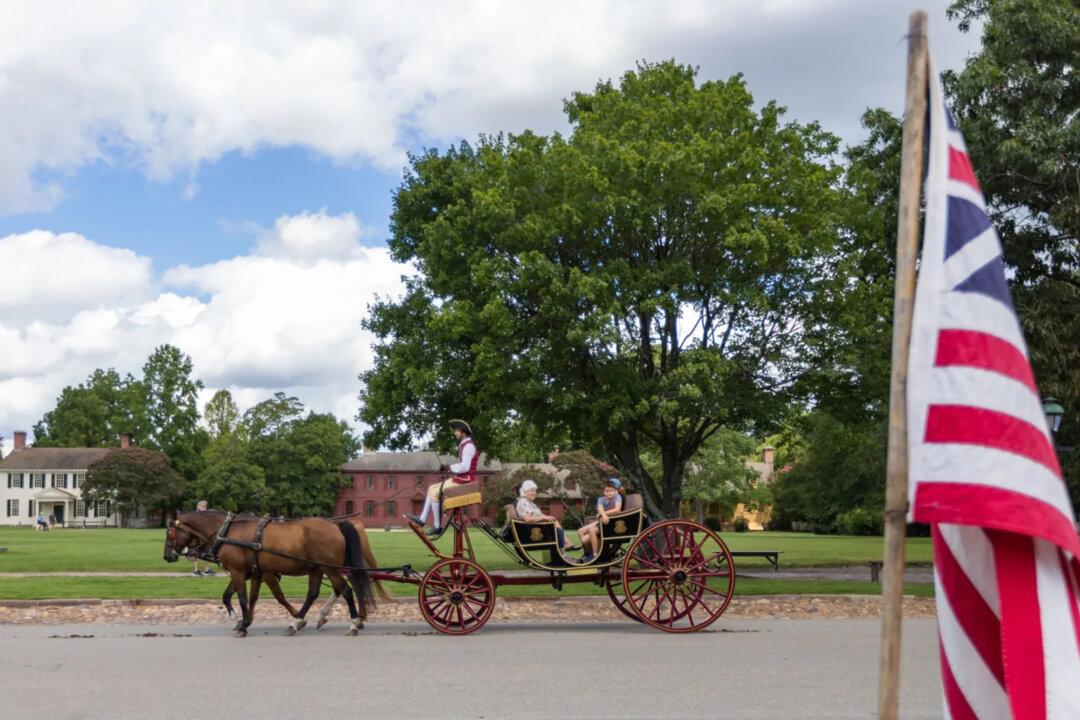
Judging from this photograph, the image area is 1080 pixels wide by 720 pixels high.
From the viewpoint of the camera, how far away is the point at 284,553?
1426cm

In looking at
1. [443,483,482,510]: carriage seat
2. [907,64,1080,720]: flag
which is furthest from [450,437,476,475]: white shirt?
[907,64,1080,720]: flag

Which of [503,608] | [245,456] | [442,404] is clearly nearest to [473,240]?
[442,404]

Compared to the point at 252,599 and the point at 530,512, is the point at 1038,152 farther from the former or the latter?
the point at 252,599

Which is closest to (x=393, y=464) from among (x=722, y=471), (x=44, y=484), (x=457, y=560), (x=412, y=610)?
(x=44, y=484)

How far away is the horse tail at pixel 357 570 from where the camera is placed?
14391 mm

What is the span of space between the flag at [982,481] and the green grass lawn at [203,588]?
51.1 feet

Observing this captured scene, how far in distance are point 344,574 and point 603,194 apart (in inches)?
400

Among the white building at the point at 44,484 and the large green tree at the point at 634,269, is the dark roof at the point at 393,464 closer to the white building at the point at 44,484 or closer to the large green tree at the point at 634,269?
the white building at the point at 44,484

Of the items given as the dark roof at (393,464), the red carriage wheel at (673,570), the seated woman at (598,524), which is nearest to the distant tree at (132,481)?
the dark roof at (393,464)

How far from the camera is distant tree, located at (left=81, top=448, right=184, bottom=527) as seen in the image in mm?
87875

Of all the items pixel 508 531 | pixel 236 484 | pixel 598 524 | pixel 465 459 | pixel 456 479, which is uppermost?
pixel 465 459

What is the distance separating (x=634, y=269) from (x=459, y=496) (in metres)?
9.62

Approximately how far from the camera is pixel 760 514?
9612 centimetres

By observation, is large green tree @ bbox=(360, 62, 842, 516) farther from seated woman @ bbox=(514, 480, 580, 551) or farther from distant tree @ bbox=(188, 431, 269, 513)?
distant tree @ bbox=(188, 431, 269, 513)
